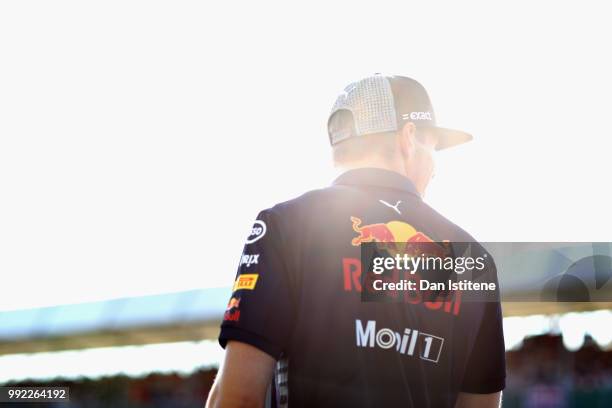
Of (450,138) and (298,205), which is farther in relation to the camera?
(450,138)

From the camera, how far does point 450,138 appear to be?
2.78 meters

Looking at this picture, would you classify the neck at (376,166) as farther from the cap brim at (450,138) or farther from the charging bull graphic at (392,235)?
the cap brim at (450,138)

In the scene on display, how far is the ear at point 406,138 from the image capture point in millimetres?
2559

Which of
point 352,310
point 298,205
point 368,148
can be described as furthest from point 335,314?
point 368,148

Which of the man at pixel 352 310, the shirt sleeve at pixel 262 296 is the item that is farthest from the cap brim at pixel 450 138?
the shirt sleeve at pixel 262 296

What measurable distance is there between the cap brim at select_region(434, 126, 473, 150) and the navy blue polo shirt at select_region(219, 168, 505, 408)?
37 centimetres

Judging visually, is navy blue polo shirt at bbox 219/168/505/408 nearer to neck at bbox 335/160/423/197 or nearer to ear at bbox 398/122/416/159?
neck at bbox 335/160/423/197

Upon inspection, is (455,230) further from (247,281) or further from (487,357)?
(247,281)

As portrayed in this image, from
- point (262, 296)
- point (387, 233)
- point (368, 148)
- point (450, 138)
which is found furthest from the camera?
point (450, 138)

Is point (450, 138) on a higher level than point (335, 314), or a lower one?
higher

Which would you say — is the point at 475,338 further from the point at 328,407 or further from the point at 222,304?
the point at 222,304

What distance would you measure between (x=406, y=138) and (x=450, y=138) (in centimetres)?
27

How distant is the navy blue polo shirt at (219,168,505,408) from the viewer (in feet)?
7.35

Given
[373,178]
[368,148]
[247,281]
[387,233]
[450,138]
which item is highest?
[450,138]
